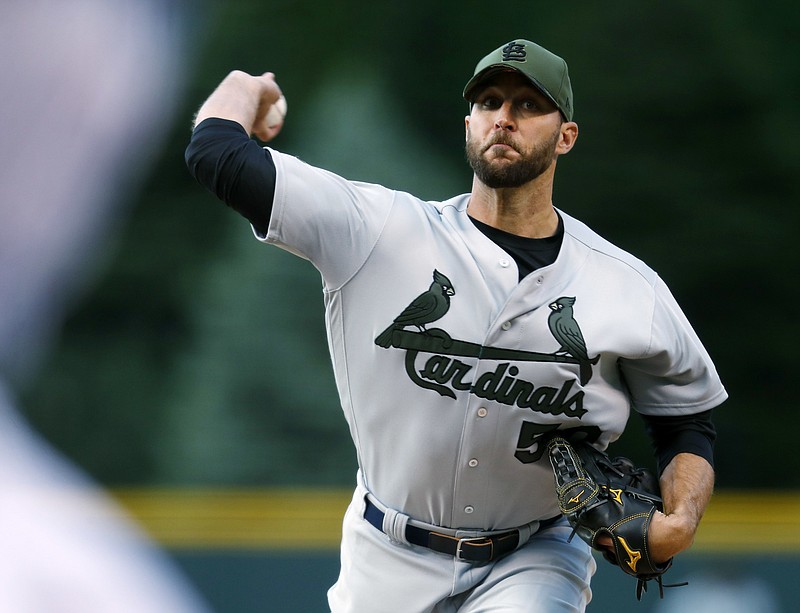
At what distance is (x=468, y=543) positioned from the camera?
2410 mm

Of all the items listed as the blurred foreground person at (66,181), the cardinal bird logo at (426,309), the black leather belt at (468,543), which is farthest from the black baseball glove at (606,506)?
the blurred foreground person at (66,181)

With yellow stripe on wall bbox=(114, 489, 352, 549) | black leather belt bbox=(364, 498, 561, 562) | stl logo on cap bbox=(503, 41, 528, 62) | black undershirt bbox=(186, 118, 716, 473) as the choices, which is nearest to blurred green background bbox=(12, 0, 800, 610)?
yellow stripe on wall bbox=(114, 489, 352, 549)

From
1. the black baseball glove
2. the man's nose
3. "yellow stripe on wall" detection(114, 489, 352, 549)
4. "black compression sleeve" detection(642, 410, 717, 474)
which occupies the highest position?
the man's nose

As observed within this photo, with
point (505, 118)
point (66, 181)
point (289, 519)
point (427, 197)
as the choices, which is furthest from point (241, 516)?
point (505, 118)

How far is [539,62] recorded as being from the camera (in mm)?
2408

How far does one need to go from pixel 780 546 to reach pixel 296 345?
200 cm

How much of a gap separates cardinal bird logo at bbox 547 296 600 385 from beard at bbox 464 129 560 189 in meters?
0.28

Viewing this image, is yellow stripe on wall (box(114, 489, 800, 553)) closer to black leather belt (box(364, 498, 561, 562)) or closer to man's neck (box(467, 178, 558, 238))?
black leather belt (box(364, 498, 561, 562))

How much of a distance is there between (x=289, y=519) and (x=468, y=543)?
1.88 meters

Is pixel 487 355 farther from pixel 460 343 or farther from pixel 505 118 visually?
pixel 505 118

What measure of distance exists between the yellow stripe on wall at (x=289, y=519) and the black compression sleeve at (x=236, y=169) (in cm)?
212

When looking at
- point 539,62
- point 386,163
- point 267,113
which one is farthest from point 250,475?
point 539,62

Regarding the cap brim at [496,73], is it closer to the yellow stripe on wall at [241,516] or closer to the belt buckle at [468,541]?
the belt buckle at [468,541]

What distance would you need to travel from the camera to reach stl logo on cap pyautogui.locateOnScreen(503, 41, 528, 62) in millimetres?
2400
